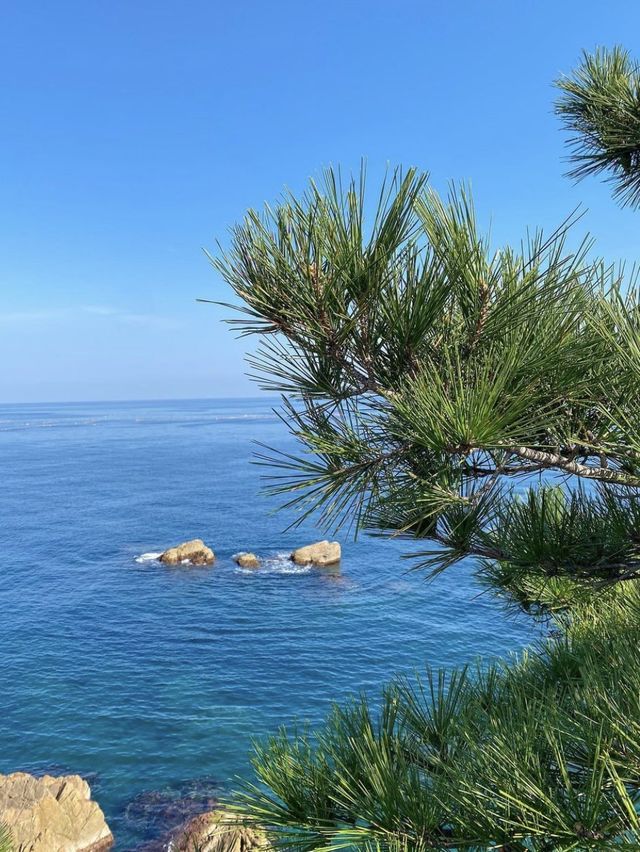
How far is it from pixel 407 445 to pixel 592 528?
1705mm

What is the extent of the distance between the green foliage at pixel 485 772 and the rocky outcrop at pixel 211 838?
8.97m

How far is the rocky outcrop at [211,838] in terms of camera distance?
12.0 m

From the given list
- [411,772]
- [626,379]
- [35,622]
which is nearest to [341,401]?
[626,379]

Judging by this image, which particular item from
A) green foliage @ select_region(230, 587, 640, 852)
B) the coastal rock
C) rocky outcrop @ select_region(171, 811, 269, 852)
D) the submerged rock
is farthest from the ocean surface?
green foliage @ select_region(230, 587, 640, 852)

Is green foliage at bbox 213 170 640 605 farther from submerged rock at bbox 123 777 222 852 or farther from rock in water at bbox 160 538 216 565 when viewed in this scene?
rock in water at bbox 160 538 216 565

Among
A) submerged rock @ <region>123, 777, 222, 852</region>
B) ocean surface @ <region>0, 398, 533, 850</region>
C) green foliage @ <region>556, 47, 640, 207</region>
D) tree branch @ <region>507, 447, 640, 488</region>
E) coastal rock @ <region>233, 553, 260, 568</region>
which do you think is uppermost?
green foliage @ <region>556, 47, 640, 207</region>

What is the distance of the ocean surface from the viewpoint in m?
17.1

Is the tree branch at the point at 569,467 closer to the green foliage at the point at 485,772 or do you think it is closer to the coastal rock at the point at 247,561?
the green foliage at the point at 485,772

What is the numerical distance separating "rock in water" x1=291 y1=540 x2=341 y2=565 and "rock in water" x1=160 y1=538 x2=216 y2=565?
494 cm

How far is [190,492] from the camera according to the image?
2132 inches

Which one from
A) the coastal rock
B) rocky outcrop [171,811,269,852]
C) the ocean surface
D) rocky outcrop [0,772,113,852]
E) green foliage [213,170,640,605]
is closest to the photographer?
green foliage [213,170,640,605]

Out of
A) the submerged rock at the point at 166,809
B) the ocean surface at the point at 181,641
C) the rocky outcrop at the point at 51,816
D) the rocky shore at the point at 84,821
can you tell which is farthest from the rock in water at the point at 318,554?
the rocky outcrop at the point at 51,816

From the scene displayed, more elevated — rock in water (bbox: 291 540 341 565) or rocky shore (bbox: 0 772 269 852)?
rock in water (bbox: 291 540 341 565)

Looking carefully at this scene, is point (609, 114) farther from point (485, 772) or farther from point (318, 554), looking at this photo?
point (318, 554)
